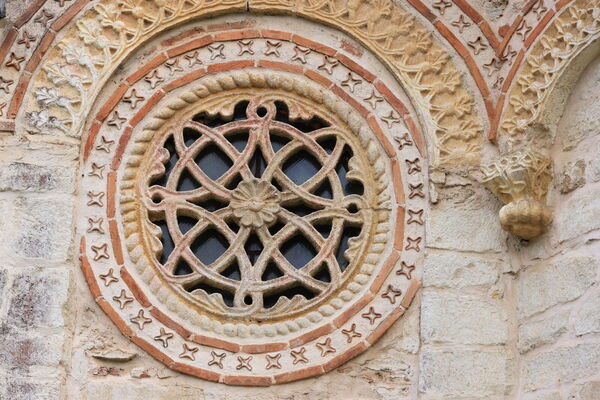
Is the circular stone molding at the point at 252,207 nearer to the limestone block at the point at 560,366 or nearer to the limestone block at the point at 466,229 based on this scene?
the limestone block at the point at 466,229

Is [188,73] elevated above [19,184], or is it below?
above

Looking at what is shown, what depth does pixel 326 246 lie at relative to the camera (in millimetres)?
8727

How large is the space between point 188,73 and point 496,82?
1.82 meters

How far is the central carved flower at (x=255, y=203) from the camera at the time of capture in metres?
8.78

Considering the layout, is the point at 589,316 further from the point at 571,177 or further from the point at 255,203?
the point at 255,203

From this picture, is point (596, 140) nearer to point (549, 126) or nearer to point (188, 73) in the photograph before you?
point (549, 126)

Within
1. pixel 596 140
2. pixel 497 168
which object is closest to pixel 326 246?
pixel 497 168

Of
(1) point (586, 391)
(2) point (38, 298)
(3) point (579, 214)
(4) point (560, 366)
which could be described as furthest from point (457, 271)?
(2) point (38, 298)

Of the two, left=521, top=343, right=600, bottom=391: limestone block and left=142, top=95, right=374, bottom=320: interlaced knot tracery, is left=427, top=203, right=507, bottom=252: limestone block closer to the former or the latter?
left=142, top=95, right=374, bottom=320: interlaced knot tracery

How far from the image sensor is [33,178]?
8.70m

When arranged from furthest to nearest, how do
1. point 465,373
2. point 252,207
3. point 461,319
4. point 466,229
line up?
point 252,207, point 466,229, point 461,319, point 465,373

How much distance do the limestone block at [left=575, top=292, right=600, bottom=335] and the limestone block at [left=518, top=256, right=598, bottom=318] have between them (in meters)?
0.09

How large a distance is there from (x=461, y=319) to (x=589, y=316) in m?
0.81

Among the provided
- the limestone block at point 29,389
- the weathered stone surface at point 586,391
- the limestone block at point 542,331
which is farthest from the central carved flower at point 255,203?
the weathered stone surface at point 586,391
